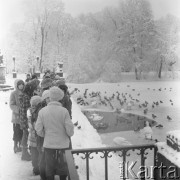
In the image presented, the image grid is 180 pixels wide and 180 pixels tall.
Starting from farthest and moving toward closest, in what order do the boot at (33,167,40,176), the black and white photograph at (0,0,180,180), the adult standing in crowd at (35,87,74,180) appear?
the black and white photograph at (0,0,180,180) < the boot at (33,167,40,176) < the adult standing in crowd at (35,87,74,180)

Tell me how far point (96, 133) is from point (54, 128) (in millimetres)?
5273

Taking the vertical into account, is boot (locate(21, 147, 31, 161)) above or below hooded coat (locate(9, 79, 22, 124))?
below

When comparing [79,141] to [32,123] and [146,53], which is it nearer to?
[32,123]

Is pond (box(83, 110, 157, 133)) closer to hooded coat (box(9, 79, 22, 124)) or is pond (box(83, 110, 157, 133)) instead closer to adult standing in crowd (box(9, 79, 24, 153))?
adult standing in crowd (box(9, 79, 24, 153))

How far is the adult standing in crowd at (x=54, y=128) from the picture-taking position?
11.2ft

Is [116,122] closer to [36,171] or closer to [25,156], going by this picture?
[25,156]

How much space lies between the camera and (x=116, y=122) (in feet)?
51.2

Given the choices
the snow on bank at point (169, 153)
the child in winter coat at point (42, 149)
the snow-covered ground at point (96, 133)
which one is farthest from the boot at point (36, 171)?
the snow on bank at point (169, 153)

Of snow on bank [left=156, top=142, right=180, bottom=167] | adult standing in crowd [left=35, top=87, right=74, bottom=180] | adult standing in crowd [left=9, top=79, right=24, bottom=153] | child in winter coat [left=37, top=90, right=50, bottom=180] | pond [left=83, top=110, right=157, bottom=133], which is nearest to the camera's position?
snow on bank [left=156, top=142, right=180, bottom=167]

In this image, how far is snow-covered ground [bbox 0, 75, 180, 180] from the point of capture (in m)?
4.74

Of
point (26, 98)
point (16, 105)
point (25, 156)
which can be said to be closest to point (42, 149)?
point (26, 98)

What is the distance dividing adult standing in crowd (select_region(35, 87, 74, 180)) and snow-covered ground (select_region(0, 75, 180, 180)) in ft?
2.65

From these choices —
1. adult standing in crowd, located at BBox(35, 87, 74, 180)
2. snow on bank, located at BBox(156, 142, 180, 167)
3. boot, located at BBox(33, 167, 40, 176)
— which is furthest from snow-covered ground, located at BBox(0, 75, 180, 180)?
snow on bank, located at BBox(156, 142, 180, 167)

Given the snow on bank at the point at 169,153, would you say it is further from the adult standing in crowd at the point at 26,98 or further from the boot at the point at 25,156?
the boot at the point at 25,156
